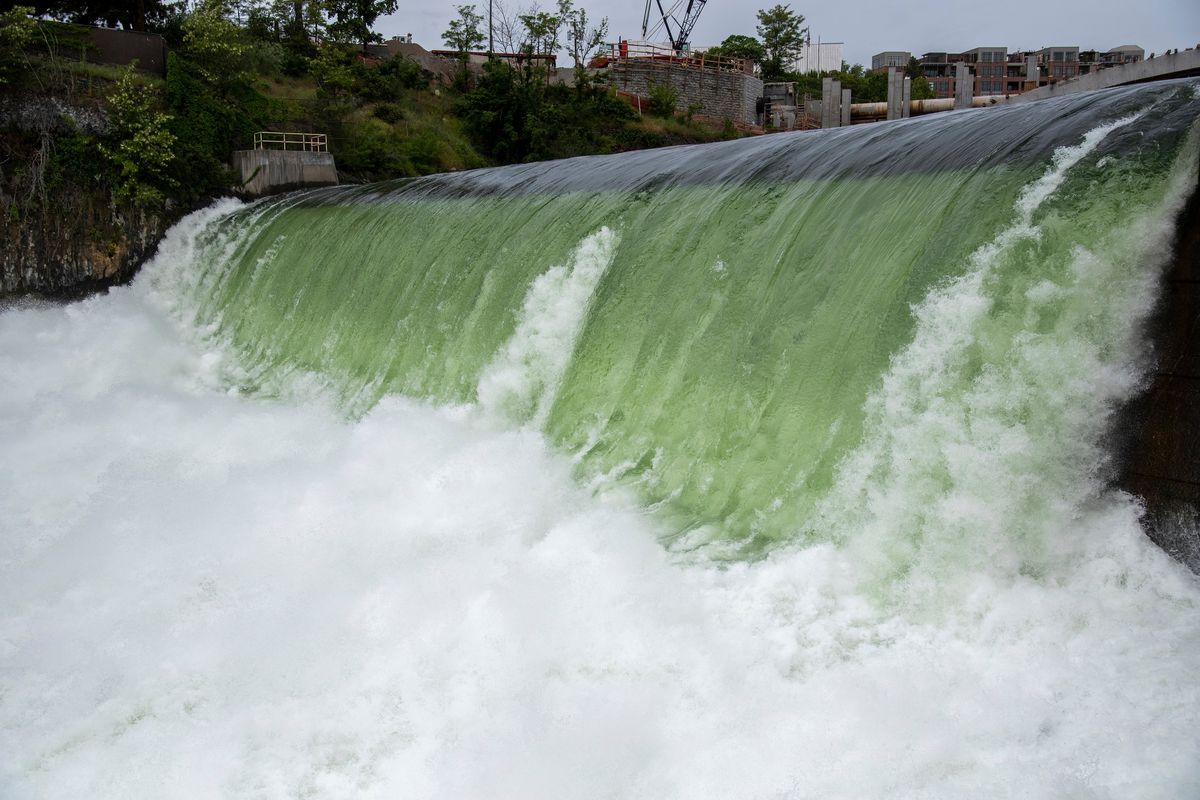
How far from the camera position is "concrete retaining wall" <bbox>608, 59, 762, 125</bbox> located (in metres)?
30.5

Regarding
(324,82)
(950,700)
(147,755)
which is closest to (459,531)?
(147,755)

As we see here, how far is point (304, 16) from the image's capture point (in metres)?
26.8

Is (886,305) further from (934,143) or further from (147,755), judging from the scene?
(147,755)

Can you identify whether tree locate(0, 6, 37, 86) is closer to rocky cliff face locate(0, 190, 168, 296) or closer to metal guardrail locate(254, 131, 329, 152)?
rocky cliff face locate(0, 190, 168, 296)

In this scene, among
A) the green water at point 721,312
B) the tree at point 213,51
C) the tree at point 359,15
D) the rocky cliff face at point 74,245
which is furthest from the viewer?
the tree at point 359,15

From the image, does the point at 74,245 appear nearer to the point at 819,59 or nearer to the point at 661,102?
the point at 661,102

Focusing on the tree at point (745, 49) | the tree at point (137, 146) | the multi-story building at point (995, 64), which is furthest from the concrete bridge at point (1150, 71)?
the multi-story building at point (995, 64)

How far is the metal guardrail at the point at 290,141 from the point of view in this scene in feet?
56.2

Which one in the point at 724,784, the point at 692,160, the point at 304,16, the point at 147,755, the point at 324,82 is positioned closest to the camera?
the point at 724,784

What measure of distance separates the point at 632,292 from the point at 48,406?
6.31 metres

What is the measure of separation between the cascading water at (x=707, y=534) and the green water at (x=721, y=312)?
27 millimetres

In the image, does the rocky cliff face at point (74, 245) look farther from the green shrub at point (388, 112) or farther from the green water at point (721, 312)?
the green shrub at point (388, 112)

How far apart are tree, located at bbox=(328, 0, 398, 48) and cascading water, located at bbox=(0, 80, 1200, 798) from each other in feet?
80.6

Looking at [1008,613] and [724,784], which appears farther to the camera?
[1008,613]
